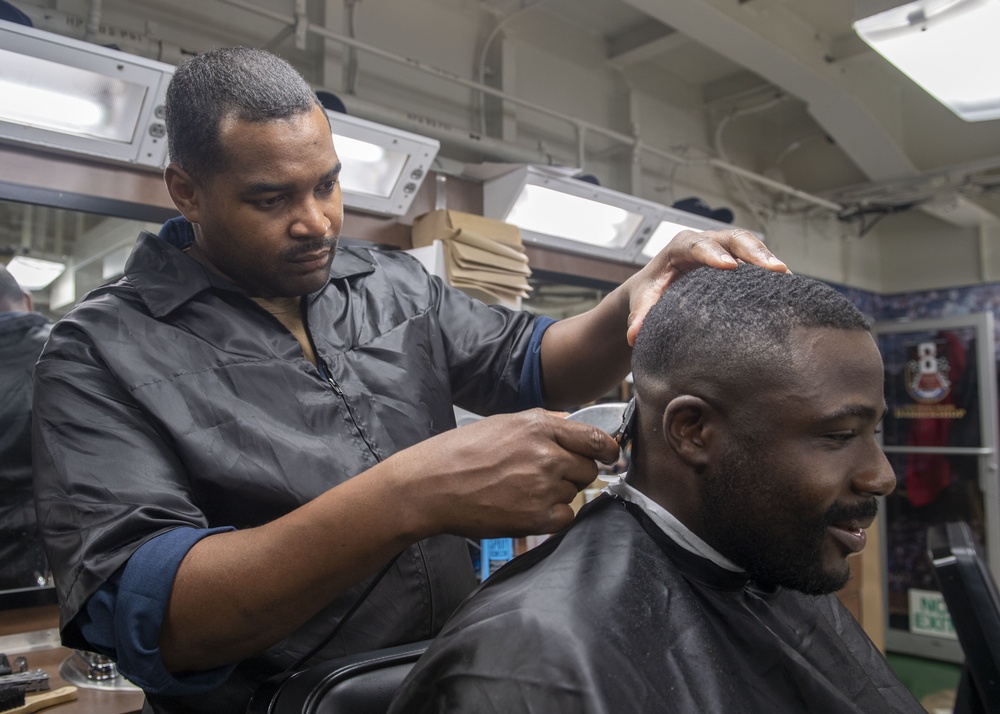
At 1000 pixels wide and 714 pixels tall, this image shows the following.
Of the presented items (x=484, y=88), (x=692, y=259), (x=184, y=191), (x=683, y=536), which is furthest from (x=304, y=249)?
(x=484, y=88)

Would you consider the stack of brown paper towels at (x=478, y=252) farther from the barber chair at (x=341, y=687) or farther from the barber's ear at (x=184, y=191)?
the barber chair at (x=341, y=687)

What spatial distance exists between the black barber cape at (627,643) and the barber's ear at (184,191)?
30.9 inches

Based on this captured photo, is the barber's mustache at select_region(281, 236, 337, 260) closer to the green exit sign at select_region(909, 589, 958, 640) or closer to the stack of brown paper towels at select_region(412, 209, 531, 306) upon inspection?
the stack of brown paper towels at select_region(412, 209, 531, 306)

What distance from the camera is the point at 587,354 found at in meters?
1.42

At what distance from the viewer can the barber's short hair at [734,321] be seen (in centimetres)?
96

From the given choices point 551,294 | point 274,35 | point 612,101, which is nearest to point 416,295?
point 274,35

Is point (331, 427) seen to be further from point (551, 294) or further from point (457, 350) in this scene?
point (551, 294)

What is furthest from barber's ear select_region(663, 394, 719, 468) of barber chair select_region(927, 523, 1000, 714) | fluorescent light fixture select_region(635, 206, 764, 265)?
fluorescent light fixture select_region(635, 206, 764, 265)

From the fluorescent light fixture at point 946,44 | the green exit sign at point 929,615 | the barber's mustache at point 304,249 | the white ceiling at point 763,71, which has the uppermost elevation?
→ the white ceiling at point 763,71

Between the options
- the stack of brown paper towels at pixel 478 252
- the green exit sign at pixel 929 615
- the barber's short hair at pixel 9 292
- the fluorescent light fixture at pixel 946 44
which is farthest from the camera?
the green exit sign at pixel 929 615

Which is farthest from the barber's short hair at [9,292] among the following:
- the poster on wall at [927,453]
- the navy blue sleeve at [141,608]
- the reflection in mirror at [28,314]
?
the poster on wall at [927,453]

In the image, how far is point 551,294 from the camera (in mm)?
3766

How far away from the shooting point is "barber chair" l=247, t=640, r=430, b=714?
87 centimetres

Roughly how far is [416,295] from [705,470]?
0.73 meters
